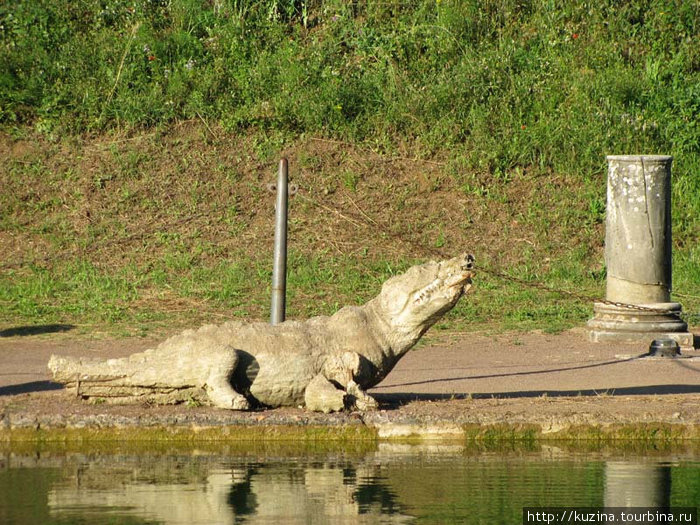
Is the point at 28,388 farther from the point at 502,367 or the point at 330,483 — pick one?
the point at 502,367

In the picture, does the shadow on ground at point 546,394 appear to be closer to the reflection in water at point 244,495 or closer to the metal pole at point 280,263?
the reflection in water at point 244,495

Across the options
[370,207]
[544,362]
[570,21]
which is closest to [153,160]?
[370,207]

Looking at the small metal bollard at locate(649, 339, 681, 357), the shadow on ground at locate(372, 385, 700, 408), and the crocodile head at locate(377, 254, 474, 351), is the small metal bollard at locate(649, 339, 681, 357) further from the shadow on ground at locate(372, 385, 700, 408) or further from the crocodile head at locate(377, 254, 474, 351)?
the crocodile head at locate(377, 254, 474, 351)

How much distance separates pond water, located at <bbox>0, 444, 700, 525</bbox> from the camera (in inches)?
254

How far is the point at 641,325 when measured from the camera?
41.8 feet

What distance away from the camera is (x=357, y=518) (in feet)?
20.9

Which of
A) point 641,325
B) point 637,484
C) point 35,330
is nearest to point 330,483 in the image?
point 637,484

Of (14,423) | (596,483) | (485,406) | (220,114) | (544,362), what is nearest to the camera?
(596,483)

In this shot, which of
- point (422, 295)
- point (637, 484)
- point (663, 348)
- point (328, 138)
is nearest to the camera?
point (637, 484)

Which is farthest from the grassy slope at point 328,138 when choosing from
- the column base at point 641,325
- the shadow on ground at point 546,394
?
the shadow on ground at point 546,394

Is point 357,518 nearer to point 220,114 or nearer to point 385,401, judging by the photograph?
point 385,401

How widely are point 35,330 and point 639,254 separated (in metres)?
6.74

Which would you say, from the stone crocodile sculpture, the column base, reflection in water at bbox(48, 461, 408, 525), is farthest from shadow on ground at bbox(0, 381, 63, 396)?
the column base

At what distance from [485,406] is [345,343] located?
1090 mm
